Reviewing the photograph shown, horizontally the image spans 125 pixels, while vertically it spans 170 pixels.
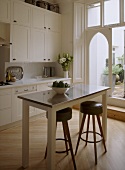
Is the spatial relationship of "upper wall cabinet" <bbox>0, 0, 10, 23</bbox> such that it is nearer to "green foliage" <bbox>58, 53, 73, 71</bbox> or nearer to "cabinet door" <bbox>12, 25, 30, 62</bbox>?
"cabinet door" <bbox>12, 25, 30, 62</bbox>

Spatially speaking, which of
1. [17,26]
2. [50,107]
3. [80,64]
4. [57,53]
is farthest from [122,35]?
[50,107]

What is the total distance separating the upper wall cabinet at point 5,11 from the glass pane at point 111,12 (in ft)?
8.22

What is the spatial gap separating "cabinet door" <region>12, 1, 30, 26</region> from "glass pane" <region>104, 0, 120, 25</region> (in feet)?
6.70

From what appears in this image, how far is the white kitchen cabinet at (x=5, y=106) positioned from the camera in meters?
3.63

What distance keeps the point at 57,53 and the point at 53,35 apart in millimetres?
512

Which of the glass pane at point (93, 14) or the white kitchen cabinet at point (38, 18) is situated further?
the glass pane at point (93, 14)

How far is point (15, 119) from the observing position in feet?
12.8

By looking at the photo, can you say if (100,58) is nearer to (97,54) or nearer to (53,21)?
(97,54)

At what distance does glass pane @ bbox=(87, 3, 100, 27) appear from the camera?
5.07 m

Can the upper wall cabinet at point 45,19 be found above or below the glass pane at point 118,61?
above

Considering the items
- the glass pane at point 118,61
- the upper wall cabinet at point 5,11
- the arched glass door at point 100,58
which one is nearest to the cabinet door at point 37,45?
the upper wall cabinet at point 5,11

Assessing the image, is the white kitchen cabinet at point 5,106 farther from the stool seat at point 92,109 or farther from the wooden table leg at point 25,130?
the stool seat at point 92,109

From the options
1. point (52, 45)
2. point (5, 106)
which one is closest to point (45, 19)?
point (52, 45)

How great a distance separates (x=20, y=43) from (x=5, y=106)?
148 centimetres
